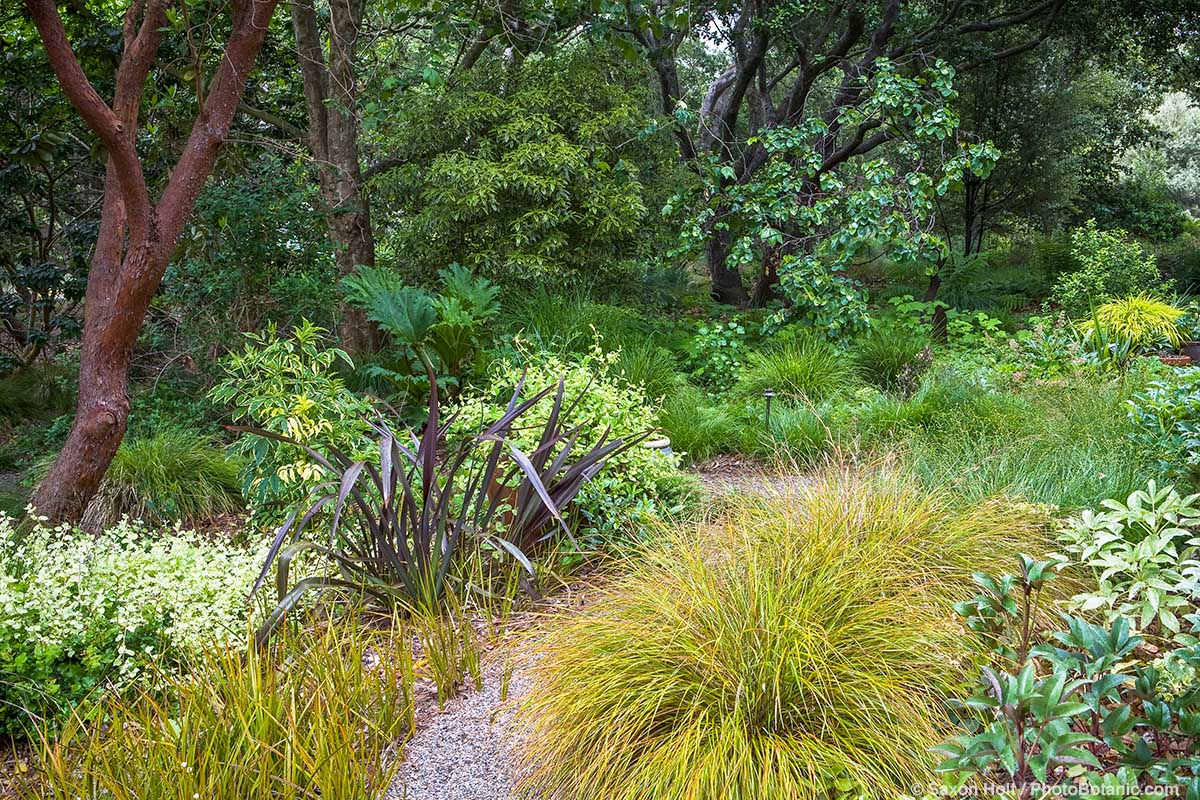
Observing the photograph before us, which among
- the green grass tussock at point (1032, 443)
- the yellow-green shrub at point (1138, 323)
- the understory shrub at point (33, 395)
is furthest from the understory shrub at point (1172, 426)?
the understory shrub at point (33, 395)

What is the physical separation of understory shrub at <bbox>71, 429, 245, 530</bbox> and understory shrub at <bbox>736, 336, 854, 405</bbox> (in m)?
3.62

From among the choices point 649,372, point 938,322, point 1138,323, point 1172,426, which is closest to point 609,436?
point 649,372

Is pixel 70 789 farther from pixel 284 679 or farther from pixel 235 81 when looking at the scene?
pixel 235 81

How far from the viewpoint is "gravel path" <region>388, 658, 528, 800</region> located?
2.20 metres

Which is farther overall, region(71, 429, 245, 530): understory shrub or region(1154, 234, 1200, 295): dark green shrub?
region(1154, 234, 1200, 295): dark green shrub

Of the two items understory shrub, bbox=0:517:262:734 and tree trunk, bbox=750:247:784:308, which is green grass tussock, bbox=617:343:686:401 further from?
understory shrub, bbox=0:517:262:734

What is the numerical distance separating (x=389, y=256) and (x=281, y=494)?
4.87 m

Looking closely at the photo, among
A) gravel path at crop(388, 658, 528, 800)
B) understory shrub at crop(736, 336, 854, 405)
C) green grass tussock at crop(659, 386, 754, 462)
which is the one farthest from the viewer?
understory shrub at crop(736, 336, 854, 405)

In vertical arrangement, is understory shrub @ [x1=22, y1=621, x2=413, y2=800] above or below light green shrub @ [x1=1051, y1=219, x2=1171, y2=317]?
below

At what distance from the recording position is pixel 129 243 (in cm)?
416

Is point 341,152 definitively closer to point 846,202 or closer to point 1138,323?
point 846,202

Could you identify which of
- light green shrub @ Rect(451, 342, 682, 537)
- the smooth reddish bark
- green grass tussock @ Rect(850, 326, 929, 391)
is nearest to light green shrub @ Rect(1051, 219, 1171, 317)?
green grass tussock @ Rect(850, 326, 929, 391)

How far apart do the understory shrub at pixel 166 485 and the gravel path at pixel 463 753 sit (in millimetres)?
2988

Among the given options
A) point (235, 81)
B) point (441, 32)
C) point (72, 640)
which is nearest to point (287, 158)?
point (441, 32)
